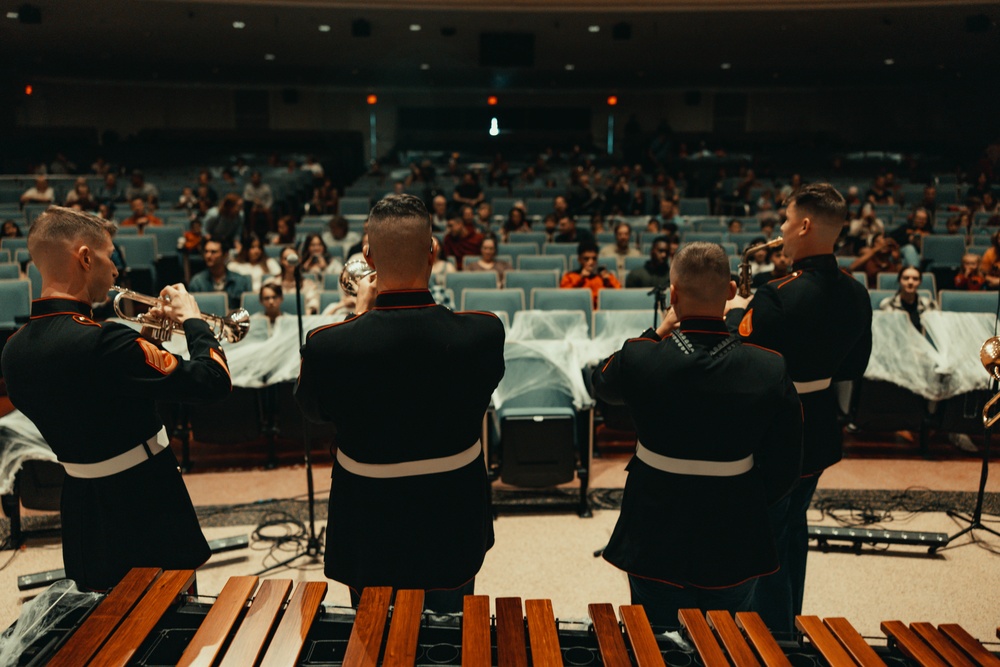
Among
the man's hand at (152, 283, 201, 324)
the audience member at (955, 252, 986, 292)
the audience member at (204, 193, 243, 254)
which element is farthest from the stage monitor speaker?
the man's hand at (152, 283, 201, 324)

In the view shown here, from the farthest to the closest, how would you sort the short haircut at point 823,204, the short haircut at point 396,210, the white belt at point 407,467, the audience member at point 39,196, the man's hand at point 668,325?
the audience member at point 39,196 < the short haircut at point 823,204 < the man's hand at point 668,325 < the white belt at point 407,467 < the short haircut at point 396,210

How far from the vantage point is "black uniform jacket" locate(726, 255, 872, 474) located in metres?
2.31

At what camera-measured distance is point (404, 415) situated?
5.85 ft

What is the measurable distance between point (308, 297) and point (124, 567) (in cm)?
423

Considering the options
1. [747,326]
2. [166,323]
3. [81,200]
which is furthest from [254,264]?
[747,326]

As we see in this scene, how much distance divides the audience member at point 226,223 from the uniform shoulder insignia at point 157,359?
6702 millimetres

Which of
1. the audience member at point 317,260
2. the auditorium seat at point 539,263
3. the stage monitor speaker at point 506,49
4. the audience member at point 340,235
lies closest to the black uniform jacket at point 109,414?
the audience member at point 317,260

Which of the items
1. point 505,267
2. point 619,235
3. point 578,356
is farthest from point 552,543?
point 619,235

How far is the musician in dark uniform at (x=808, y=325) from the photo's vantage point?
2312 millimetres

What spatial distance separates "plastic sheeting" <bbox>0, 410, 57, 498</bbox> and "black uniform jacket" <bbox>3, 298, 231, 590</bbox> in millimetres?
1689

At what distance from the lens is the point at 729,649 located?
1.59 m

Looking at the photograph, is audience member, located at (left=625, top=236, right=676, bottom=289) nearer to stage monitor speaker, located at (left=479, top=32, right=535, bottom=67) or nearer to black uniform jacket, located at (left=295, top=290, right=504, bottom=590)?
black uniform jacket, located at (left=295, top=290, right=504, bottom=590)

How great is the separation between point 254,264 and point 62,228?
5.44 meters

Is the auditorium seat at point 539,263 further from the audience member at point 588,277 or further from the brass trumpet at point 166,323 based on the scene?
the brass trumpet at point 166,323
